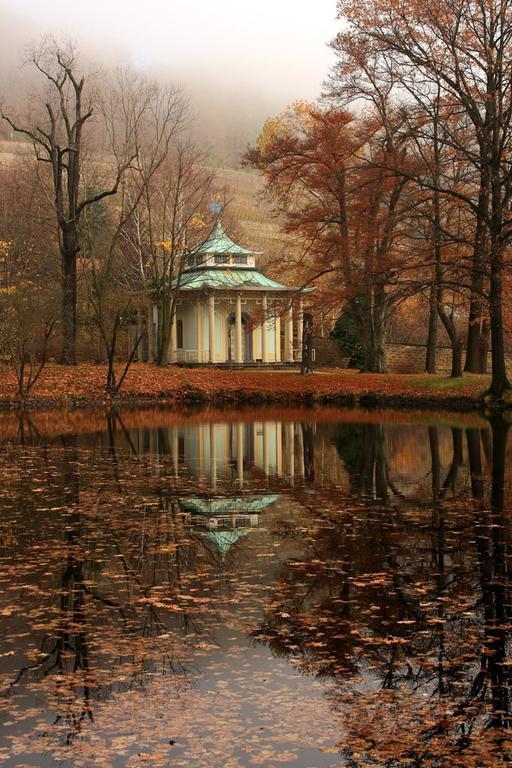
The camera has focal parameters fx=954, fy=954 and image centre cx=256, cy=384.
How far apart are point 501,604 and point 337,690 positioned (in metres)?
2.34

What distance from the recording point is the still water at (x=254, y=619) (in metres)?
5.04

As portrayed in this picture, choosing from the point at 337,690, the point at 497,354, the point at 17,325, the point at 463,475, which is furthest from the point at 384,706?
the point at 17,325

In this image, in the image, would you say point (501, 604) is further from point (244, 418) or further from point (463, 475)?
point (244, 418)

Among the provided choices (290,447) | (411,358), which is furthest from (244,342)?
(290,447)

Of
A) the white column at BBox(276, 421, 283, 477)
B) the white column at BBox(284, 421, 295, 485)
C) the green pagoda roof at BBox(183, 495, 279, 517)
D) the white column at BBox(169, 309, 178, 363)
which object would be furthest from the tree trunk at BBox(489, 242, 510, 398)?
the white column at BBox(169, 309, 178, 363)

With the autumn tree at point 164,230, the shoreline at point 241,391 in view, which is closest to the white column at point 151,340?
the autumn tree at point 164,230

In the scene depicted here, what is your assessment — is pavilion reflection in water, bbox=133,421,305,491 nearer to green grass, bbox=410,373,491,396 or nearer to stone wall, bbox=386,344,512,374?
green grass, bbox=410,373,491,396

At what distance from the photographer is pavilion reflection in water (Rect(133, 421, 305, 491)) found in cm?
1577

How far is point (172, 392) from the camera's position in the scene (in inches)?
1425

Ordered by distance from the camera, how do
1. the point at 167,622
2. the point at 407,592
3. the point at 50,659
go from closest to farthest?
the point at 50,659
the point at 167,622
the point at 407,592

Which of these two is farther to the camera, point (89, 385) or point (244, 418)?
point (89, 385)

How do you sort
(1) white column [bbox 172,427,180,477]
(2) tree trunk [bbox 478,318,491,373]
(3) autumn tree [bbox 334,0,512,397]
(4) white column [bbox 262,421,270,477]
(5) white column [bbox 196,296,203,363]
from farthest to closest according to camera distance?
(5) white column [bbox 196,296,203,363] → (2) tree trunk [bbox 478,318,491,373] → (3) autumn tree [bbox 334,0,512,397] → (4) white column [bbox 262,421,270,477] → (1) white column [bbox 172,427,180,477]

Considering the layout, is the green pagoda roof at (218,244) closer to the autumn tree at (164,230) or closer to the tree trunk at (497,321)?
the autumn tree at (164,230)

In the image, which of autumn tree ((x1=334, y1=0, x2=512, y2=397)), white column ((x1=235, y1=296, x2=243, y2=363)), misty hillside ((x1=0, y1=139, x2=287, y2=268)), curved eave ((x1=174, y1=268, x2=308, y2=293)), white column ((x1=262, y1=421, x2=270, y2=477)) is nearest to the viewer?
white column ((x1=262, y1=421, x2=270, y2=477))
